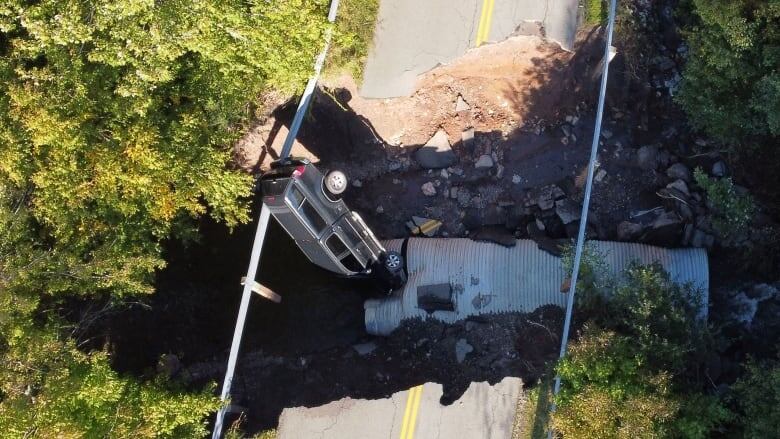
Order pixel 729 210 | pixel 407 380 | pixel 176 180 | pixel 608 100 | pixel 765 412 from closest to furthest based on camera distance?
pixel 765 412
pixel 176 180
pixel 729 210
pixel 407 380
pixel 608 100

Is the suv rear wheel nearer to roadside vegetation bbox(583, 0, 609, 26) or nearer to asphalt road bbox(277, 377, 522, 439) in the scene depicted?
asphalt road bbox(277, 377, 522, 439)

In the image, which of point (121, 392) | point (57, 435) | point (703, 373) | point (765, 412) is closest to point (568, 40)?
point (703, 373)

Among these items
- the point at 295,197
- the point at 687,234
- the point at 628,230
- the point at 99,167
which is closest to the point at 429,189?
the point at 295,197

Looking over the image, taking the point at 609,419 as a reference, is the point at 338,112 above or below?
above

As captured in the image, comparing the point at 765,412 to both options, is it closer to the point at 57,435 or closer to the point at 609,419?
the point at 609,419

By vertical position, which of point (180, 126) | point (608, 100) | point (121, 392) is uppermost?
point (608, 100)

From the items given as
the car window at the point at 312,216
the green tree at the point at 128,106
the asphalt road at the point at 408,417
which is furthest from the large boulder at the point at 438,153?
the asphalt road at the point at 408,417

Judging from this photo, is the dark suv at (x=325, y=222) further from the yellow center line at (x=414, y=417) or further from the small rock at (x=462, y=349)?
the yellow center line at (x=414, y=417)
